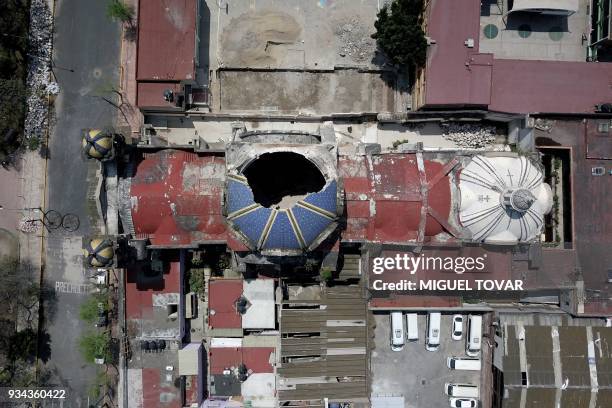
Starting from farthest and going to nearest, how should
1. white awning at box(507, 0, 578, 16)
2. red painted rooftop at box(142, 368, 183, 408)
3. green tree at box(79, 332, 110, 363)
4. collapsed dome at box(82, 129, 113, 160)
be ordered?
green tree at box(79, 332, 110, 363), red painted rooftop at box(142, 368, 183, 408), white awning at box(507, 0, 578, 16), collapsed dome at box(82, 129, 113, 160)

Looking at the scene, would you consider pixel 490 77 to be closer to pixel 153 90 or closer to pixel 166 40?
pixel 166 40

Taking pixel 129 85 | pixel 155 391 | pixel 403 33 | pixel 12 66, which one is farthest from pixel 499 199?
pixel 12 66

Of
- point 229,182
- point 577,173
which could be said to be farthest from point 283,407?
point 577,173

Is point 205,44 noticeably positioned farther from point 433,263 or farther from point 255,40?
point 433,263

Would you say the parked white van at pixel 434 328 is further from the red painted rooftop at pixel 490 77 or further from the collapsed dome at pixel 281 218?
the red painted rooftop at pixel 490 77

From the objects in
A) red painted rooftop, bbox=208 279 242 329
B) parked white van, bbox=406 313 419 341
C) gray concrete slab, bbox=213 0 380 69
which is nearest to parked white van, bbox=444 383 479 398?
parked white van, bbox=406 313 419 341

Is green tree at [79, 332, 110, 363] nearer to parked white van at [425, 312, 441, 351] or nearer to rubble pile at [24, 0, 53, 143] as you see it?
rubble pile at [24, 0, 53, 143]
